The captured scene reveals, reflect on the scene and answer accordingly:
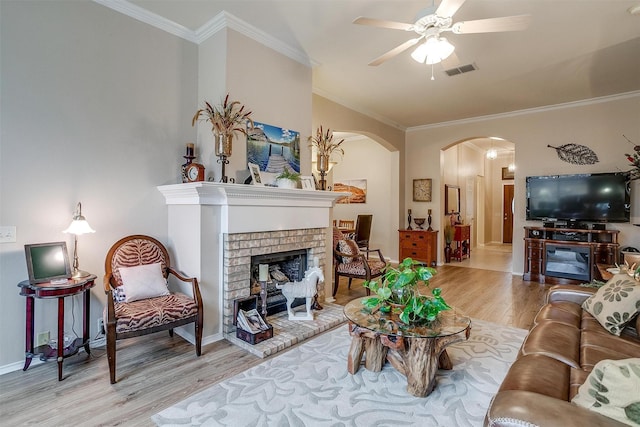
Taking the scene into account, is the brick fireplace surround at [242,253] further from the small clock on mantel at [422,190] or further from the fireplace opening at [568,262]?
the fireplace opening at [568,262]

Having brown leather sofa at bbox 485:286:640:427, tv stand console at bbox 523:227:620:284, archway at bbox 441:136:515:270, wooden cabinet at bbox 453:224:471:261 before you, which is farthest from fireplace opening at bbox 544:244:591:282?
archway at bbox 441:136:515:270

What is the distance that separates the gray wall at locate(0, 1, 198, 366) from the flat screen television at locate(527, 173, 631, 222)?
5.64 metres

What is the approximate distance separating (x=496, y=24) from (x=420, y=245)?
16.3 ft

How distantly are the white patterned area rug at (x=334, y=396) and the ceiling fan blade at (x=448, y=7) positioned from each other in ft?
8.45

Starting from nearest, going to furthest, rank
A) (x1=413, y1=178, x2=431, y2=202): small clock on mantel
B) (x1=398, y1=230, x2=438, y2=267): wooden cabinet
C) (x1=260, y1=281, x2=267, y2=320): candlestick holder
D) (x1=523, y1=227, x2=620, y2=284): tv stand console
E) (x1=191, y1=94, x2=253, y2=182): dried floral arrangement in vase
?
(x1=191, y1=94, x2=253, y2=182): dried floral arrangement in vase < (x1=260, y1=281, x2=267, y2=320): candlestick holder < (x1=523, y1=227, x2=620, y2=284): tv stand console < (x1=398, y1=230, x2=438, y2=267): wooden cabinet < (x1=413, y1=178, x2=431, y2=202): small clock on mantel

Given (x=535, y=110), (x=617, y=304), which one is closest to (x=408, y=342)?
(x=617, y=304)

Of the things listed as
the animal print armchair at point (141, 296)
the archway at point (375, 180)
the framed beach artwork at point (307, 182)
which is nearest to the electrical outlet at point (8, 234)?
the animal print armchair at point (141, 296)

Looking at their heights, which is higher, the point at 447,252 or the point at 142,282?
the point at 142,282

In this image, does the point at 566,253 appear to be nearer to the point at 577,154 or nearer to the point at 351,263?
the point at 577,154

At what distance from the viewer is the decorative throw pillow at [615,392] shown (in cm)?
97

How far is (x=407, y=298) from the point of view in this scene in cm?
239

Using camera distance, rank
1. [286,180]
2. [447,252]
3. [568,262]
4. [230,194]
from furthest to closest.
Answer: [447,252], [568,262], [286,180], [230,194]

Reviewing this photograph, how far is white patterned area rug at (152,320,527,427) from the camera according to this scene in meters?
1.90

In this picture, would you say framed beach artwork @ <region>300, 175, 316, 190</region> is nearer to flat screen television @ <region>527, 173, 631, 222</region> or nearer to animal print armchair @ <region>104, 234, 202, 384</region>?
animal print armchair @ <region>104, 234, 202, 384</region>
